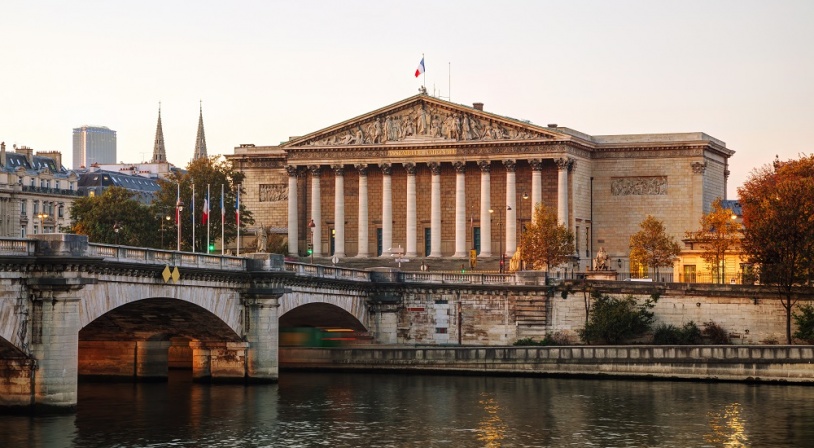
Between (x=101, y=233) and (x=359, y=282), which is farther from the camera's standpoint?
(x=101, y=233)

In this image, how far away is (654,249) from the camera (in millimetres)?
119875

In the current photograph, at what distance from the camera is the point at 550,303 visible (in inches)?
4063

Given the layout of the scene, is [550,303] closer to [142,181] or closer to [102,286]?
[102,286]

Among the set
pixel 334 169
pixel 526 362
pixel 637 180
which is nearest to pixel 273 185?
pixel 334 169

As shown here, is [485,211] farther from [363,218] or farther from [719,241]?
[719,241]

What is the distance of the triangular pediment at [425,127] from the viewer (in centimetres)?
13588

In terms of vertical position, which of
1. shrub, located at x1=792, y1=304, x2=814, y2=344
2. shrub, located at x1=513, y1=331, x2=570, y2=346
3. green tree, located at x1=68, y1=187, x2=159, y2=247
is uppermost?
green tree, located at x1=68, y1=187, x2=159, y2=247

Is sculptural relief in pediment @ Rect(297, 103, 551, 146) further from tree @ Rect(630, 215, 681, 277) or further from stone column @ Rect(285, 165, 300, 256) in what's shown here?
tree @ Rect(630, 215, 681, 277)

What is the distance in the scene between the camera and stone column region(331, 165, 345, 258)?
468 feet

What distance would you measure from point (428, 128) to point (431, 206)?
6981mm

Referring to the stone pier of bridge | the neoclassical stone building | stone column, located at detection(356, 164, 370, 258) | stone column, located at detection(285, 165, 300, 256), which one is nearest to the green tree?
stone column, located at detection(285, 165, 300, 256)

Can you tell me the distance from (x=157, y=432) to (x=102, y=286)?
7.72 m

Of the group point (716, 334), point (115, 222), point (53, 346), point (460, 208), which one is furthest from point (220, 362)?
point (460, 208)

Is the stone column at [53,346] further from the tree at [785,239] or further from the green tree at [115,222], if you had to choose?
the green tree at [115,222]
